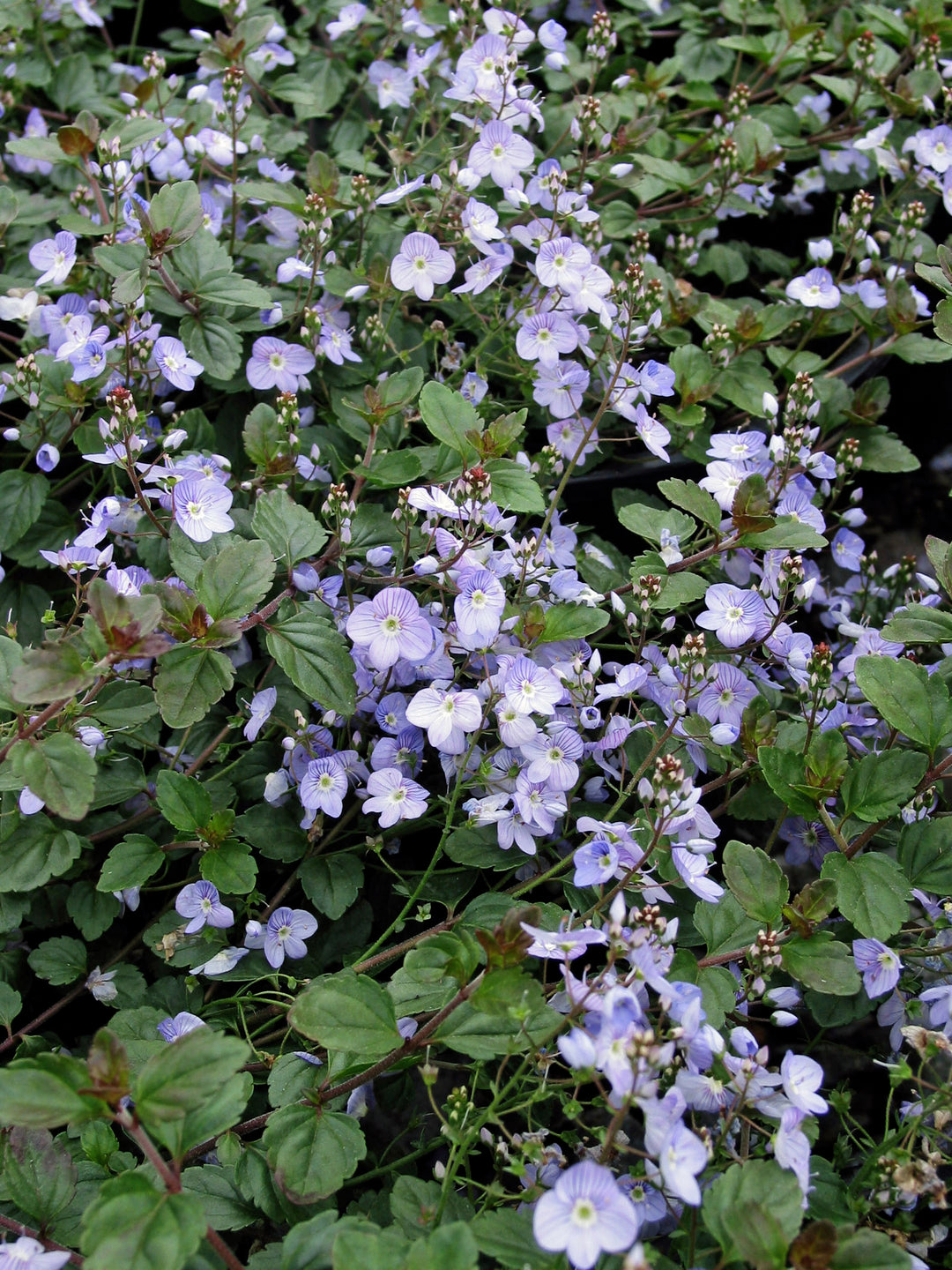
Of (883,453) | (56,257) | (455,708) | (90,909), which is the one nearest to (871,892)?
(455,708)

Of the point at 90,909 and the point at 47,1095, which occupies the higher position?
the point at 47,1095

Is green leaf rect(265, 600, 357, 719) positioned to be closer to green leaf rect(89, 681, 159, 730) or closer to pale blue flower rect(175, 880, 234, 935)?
green leaf rect(89, 681, 159, 730)

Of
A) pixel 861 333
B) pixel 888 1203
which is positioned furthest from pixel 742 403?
pixel 888 1203

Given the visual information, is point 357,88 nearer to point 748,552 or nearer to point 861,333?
point 861,333

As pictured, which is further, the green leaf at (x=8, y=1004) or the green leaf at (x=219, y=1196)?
the green leaf at (x=8, y=1004)

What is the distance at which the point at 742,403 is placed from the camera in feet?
7.59

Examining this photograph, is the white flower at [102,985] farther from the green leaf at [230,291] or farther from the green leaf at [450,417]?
the green leaf at [230,291]

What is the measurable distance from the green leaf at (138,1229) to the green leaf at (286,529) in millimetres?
939

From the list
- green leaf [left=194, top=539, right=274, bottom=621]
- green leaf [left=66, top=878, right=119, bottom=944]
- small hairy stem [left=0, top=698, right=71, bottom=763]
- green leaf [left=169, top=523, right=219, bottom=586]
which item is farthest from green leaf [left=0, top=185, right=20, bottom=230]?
green leaf [left=66, top=878, right=119, bottom=944]

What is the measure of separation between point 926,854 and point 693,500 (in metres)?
0.67

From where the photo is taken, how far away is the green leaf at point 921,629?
175 cm

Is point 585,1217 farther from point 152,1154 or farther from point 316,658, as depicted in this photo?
point 316,658

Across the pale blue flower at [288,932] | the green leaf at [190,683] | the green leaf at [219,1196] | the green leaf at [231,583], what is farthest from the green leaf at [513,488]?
the green leaf at [219,1196]

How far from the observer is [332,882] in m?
1.81
